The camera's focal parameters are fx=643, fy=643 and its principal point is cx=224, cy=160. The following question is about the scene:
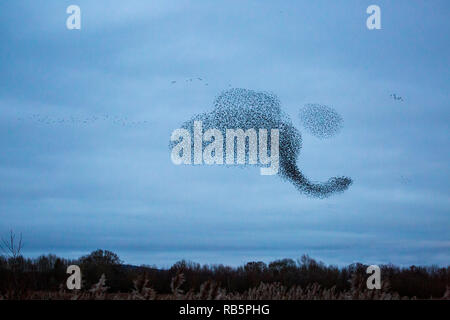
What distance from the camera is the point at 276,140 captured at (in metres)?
16.5

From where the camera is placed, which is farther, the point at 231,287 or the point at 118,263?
the point at 118,263

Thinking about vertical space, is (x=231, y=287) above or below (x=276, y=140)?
below

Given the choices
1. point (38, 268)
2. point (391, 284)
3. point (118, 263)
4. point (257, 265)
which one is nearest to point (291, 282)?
point (257, 265)

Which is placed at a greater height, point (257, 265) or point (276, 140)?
point (276, 140)
